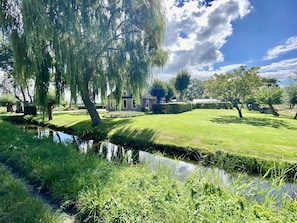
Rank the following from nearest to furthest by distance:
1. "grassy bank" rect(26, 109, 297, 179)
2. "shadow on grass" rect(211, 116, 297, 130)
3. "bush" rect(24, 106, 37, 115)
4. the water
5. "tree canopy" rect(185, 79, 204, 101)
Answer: the water, "grassy bank" rect(26, 109, 297, 179), "shadow on grass" rect(211, 116, 297, 130), "bush" rect(24, 106, 37, 115), "tree canopy" rect(185, 79, 204, 101)

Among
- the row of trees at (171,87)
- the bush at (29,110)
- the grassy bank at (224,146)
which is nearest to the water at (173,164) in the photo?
the grassy bank at (224,146)

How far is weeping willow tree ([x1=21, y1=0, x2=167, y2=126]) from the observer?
353 inches

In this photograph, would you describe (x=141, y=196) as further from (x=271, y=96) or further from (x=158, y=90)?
(x=158, y=90)

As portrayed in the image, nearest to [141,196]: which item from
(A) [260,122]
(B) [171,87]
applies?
(A) [260,122]

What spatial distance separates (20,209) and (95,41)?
30.6ft

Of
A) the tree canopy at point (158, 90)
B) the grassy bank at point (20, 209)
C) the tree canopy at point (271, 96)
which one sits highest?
the tree canopy at point (158, 90)

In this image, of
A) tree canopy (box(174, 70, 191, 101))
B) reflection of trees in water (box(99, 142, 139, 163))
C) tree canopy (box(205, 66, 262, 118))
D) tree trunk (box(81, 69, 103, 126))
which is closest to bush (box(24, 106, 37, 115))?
tree trunk (box(81, 69, 103, 126))

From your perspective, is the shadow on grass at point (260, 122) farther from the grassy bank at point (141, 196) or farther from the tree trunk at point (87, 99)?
the grassy bank at point (141, 196)

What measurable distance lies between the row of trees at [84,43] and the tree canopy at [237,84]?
22.3 feet

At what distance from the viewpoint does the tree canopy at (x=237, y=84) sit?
1588cm

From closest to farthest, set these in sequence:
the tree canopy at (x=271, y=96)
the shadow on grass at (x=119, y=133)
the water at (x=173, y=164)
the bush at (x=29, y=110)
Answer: the water at (x=173, y=164) < the shadow on grass at (x=119, y=133) < the tree canopy at (x=271, y=96) < the bush at (x=29, y=110)

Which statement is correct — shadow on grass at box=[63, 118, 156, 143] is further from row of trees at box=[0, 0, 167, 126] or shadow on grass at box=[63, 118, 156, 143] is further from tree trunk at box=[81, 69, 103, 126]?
row of trees at box=[0, 0, 167, 126]

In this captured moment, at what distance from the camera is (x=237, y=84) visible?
16.2m

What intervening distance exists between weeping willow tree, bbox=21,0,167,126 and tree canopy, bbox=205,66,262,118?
22.3 feet
